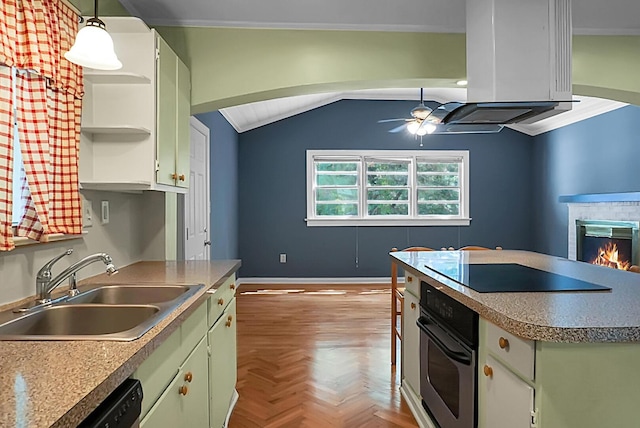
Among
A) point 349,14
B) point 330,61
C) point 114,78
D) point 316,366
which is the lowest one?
point 316,366

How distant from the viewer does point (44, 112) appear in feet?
5.48

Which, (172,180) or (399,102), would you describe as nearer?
(172,180)

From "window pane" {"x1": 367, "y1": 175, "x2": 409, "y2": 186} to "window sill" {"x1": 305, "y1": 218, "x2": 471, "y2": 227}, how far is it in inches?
24.1

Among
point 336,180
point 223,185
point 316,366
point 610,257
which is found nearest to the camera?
point 316,366

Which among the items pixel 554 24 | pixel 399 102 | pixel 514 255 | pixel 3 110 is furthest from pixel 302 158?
pixel 3 110

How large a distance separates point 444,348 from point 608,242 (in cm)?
453

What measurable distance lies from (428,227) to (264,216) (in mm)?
2658

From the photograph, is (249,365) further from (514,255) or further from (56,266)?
(514,255)

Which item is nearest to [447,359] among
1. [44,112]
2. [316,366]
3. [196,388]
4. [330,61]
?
[196,388]

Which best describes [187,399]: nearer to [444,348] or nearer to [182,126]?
[444,348]

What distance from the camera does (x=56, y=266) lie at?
6.23ft

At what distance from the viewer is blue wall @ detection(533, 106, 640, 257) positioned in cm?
504

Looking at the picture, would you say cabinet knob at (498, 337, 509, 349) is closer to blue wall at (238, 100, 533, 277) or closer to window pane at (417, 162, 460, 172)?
blue wall at (238, 100, 533, 277)

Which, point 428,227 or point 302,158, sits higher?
point 302,158
